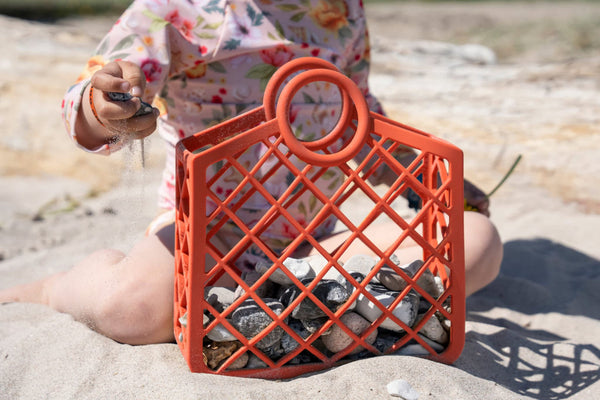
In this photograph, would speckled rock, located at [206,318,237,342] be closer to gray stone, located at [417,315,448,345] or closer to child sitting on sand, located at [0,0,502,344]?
child sitting on sand, located at [0,0,502,344]

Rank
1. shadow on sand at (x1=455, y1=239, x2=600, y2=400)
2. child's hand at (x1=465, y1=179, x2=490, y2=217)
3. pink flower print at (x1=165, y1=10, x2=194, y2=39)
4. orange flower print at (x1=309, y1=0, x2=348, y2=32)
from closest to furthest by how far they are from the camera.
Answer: shadow on sand at (x1=455, y1=239, x2=600, y2=400)
pink flower print at (x1=165, y1=10, x2=194, y2=39)
orange flower print at (x1=309, y1=0, x2=348, y2=32)
child's hand at (x1=465, y1=179, x2=490, y2=217)

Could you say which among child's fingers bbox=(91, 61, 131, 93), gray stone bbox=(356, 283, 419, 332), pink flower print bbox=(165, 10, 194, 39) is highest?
child's fingers bbox=(91, 61, 131, 93)

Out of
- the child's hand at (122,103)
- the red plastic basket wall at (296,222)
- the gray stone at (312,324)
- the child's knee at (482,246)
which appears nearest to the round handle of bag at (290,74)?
the red plastic basket wall at (296,222)

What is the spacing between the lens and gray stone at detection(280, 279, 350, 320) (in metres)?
1.04

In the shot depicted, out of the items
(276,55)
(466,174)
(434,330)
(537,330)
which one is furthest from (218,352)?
(466,174)

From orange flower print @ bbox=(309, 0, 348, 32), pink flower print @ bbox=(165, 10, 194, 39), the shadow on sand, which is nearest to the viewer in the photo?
the shadow on sand

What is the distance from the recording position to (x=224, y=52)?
53.3 inches

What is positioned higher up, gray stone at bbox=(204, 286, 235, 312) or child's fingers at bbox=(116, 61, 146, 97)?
child's fingers at bbox=(116, 61, 146, 97)

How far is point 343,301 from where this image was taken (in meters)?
1.05

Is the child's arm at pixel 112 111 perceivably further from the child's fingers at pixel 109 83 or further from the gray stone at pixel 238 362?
the gray stone at pixel 238 362

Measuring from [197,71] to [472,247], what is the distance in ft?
2.37

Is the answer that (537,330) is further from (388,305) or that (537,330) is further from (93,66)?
(93,66)

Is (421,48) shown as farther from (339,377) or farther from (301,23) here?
(339,377)

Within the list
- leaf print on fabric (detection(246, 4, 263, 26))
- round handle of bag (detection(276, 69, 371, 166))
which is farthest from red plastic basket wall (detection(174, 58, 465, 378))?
leaf print on fabric (detection(246, 4, 263, 26))
